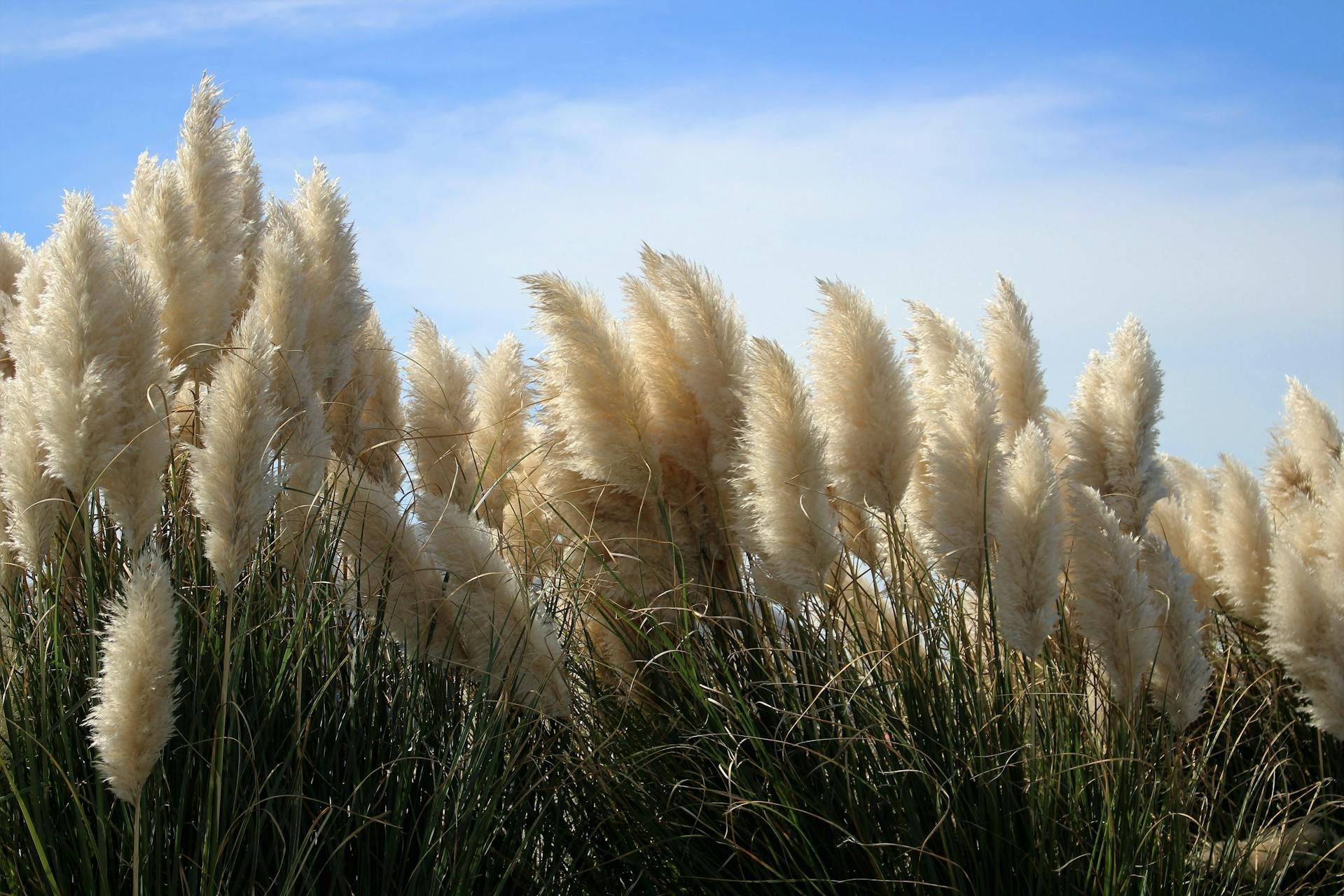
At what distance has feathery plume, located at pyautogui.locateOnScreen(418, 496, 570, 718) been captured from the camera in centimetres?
238

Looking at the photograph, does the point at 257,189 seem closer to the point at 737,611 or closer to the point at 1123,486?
the point at 737,611

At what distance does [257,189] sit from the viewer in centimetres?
353

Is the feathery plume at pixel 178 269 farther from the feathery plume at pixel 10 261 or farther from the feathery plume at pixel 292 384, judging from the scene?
the feathery plume at pixel 10 261

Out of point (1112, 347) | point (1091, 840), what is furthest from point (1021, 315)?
point (1091, 840)

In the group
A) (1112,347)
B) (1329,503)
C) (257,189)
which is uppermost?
(257,189)

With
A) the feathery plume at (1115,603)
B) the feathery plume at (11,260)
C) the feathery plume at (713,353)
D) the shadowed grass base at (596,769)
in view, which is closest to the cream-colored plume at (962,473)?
the shadowed grass base at (596,769)

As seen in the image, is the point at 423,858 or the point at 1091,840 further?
the point at 1091,840

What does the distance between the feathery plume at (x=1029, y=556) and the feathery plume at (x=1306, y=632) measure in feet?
3.51

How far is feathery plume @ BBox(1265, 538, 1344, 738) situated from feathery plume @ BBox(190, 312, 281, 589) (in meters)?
2.76

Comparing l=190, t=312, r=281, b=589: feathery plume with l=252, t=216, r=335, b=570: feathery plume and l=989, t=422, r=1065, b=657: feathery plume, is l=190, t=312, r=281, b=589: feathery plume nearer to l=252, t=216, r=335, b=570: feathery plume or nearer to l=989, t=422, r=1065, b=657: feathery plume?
l=252, t=216, r=335, b=570: feathery plume

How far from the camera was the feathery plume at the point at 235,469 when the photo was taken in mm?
2127

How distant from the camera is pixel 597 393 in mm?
2926

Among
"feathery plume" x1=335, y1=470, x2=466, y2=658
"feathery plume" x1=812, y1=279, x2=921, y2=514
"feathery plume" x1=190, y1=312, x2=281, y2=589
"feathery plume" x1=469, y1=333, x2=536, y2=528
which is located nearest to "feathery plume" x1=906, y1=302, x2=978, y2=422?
"feathery plume" x1=812, y1=279, x2=921, y2=514

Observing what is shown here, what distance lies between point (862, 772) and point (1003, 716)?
13.6 inches
